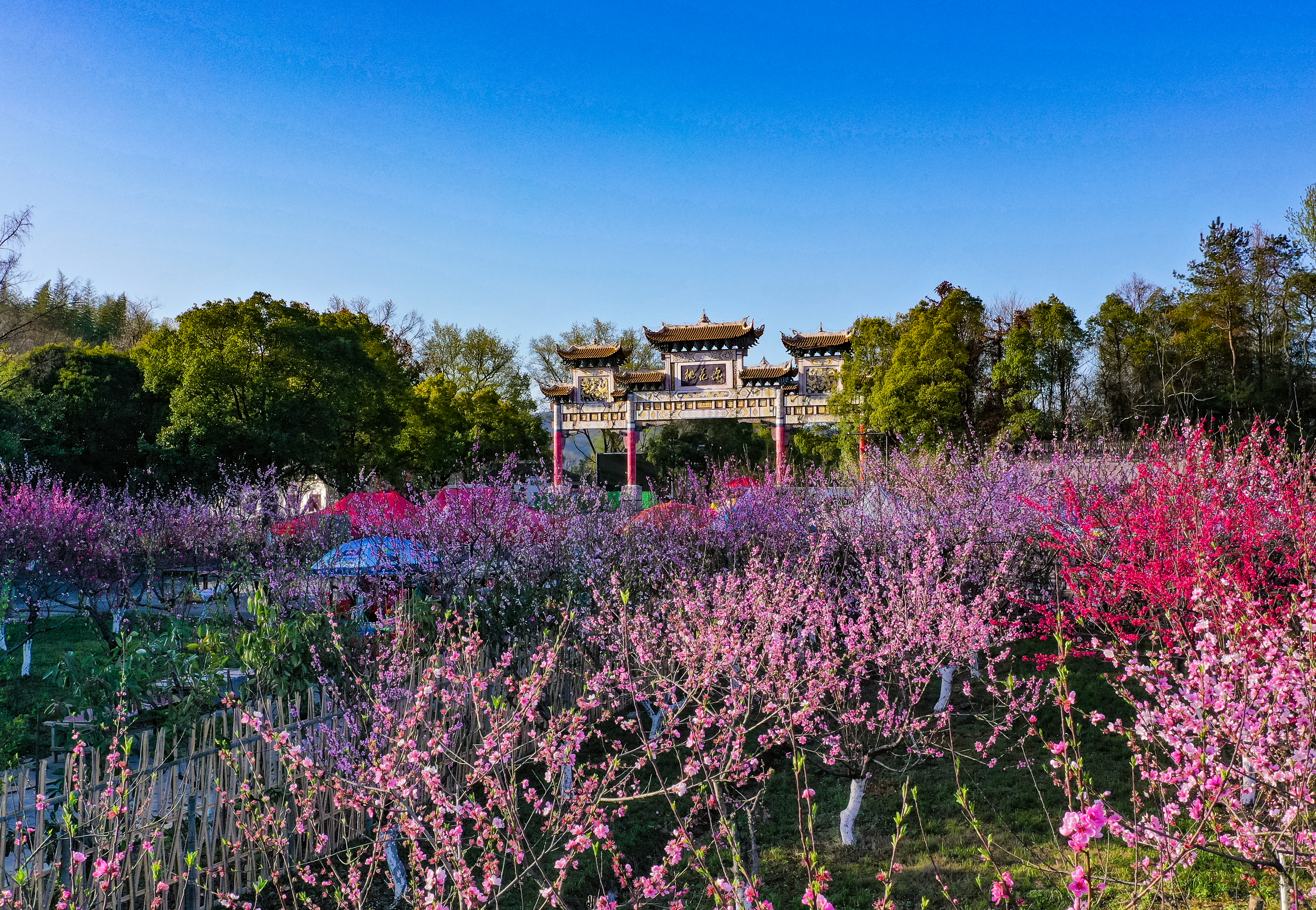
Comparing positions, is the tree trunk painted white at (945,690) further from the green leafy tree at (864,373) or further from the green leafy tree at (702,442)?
the green leafy tree at (702,442)

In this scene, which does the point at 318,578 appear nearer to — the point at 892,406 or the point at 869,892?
the point at 869,892

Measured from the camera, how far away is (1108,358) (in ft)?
78.2

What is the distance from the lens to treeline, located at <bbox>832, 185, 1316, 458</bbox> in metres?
20.6

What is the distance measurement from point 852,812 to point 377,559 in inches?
251

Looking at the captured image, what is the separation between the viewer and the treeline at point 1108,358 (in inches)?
810

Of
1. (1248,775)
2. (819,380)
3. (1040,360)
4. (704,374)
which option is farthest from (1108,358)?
(1248,775)

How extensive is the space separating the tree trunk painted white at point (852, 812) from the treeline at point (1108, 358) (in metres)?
15.7

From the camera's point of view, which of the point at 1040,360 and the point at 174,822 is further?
the point at 1040,360

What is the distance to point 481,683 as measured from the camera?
3557 mm

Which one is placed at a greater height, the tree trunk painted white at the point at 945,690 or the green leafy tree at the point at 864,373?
the green leafy tree at the point at 864,373

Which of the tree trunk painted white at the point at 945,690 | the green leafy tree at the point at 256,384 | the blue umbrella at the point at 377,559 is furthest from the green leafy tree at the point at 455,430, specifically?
the tree trunk painted white at the point at 945,690

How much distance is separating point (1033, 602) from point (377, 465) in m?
20.3

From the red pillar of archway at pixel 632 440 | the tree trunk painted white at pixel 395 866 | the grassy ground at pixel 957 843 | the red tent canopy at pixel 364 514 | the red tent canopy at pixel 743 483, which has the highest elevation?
the red pillar of archway at pixel 632 440

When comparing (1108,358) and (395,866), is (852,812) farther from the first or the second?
(1108,358)
